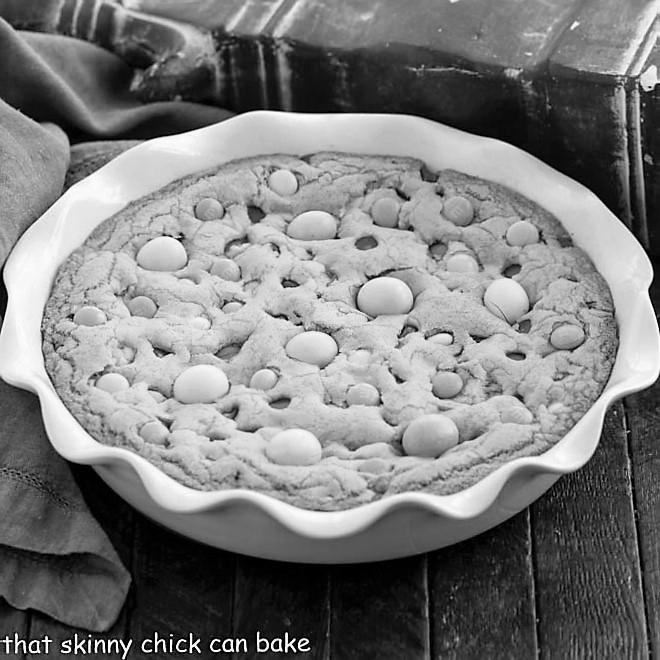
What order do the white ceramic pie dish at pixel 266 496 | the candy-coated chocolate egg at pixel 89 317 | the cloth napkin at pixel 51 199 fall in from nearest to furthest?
the white ceramic pie dish at pixel 266 496 → the cloth napkin at pixel 51 199 → the candy-coated chocolate egg at pixel 89 317

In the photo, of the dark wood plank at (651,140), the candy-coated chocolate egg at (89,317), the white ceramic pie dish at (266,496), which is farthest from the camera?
the dark wood plank at (651,140)

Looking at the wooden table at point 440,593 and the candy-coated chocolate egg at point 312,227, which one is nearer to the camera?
the wooden table at point 440,593

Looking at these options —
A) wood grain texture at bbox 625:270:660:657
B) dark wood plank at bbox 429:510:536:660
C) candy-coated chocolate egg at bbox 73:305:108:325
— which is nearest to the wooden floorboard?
wood grain texture at bbox 625:270:660:657

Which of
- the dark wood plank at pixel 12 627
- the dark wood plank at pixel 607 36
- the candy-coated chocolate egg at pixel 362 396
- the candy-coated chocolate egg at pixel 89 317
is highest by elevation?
the dark wood plank at pixel 607 36

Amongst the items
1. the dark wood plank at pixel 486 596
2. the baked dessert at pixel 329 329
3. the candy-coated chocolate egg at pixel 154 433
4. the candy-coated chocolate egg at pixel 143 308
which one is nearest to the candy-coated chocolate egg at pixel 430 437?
the baked dessert at pixel 329 329

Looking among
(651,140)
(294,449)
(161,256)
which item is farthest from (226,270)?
(651,140)

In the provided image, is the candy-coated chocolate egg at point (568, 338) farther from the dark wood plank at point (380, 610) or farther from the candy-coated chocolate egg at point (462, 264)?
the dark wood plank at point (380, 610)

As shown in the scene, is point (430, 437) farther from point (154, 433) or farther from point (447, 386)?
point (154, 433)
